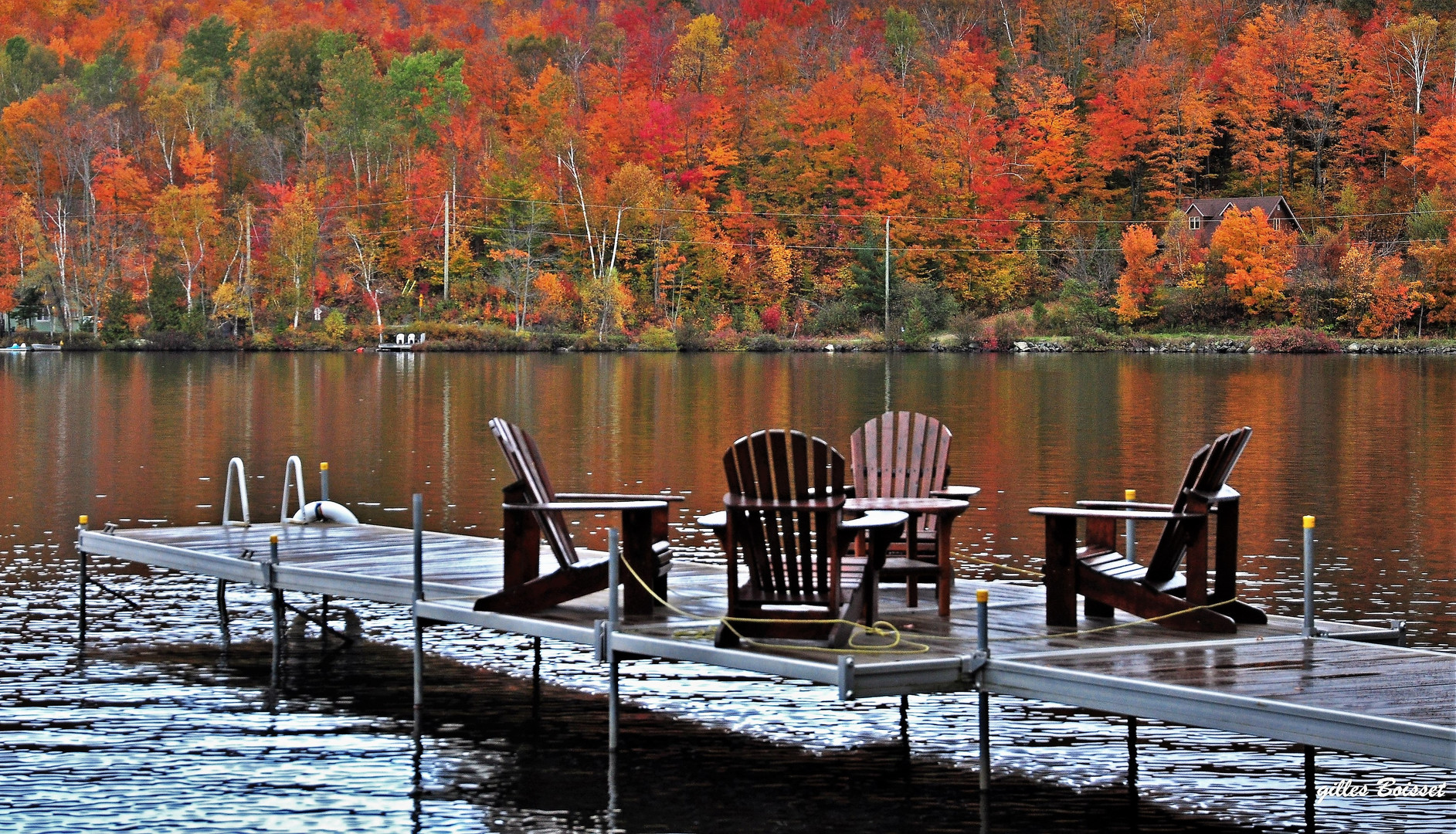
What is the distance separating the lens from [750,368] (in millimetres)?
64312

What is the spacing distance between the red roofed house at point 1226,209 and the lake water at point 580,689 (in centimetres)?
5182

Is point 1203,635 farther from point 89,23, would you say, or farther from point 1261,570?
point 89,23

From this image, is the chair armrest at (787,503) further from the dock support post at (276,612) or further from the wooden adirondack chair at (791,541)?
the dock support post at (276,612)

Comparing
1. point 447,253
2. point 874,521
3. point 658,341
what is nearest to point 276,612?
point 874,521

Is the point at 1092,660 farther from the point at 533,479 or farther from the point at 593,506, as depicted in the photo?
the point at 533,479

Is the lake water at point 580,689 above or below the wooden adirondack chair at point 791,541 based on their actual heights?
below

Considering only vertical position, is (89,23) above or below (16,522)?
above

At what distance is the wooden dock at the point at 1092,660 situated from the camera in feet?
27.3

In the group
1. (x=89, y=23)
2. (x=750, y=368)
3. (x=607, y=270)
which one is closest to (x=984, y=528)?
(x=750, y=368)

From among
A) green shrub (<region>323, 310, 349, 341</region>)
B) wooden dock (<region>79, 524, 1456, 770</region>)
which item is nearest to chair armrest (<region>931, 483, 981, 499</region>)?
wooden dock (<region>79, 524, 1456, 770</region>)

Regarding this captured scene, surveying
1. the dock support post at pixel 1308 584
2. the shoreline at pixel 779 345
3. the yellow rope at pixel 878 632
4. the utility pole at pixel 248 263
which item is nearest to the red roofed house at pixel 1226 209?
the shoreline at pixel 779 345

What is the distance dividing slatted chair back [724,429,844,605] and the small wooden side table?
744 mm

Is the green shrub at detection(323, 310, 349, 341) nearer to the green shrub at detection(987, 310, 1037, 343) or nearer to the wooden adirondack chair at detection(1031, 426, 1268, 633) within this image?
the green shrub at detection(987, 310, 1037, 343)

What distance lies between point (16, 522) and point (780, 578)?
15328 millimetres
